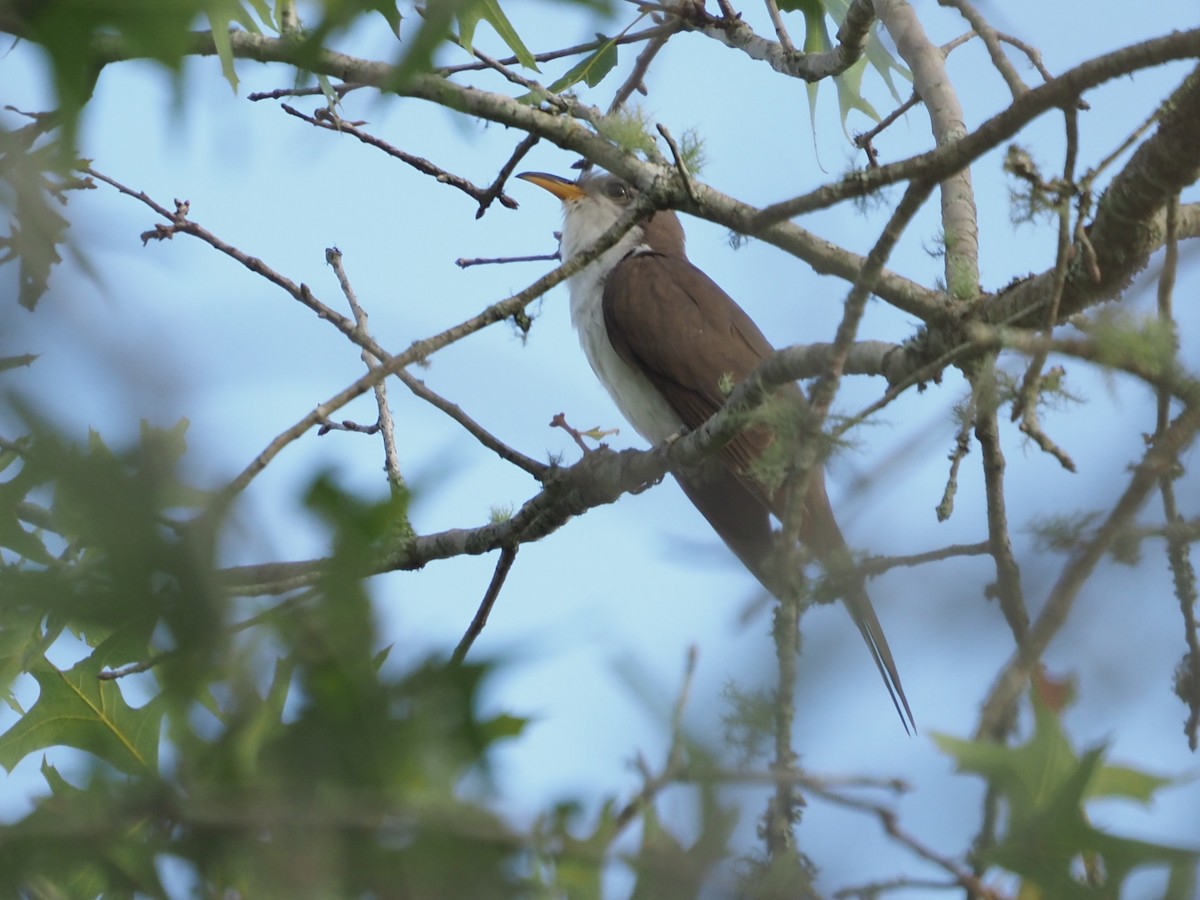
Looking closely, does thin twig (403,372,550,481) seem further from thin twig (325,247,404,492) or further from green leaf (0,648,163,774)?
green leaf (0,648,163,774)

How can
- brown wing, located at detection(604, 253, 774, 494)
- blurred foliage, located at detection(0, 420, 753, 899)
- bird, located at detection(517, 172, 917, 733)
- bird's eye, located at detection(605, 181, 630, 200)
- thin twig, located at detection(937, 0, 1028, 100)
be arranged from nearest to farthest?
blurred foliage, located at detection(0, 420, 753, 899)
thin twig, located at detection(937, 0, 1028, 100)
bird, located at detection(517, 172, 917, 733)
brown wing, located at detection(604, 253, 774, 494)
bird's eye, located at detection(605, 181, 630, 200)

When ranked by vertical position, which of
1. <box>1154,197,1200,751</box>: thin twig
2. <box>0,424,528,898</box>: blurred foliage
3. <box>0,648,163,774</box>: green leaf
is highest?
<box>1154,197,1200,751</box>: thin twig

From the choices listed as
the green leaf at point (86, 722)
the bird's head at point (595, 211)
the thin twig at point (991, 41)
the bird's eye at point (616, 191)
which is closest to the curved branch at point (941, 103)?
the thin twig at point (991, 41)

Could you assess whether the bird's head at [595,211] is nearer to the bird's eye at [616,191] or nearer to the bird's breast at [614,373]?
the bird's eye at [616,191]

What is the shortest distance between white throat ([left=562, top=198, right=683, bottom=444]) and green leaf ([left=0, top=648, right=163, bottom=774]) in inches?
124

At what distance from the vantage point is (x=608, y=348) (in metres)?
5.93

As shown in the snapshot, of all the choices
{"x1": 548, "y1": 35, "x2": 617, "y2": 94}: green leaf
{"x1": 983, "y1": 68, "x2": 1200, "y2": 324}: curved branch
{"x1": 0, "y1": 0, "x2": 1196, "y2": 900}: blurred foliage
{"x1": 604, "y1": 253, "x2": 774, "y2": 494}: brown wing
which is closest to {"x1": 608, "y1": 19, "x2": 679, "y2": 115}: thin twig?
{"x1": 548, "y1": 35, "x2": 617, "y2": 94}: green leaf

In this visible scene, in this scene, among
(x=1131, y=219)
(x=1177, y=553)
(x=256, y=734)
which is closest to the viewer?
(x=256, y=734)

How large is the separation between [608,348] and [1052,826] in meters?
4.42

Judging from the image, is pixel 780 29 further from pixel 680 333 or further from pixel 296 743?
pixel 296 743

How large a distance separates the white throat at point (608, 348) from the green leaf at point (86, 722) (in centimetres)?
316

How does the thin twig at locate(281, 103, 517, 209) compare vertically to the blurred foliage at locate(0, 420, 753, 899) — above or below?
above

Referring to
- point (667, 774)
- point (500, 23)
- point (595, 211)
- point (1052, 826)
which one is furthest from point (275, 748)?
point (595, 211)

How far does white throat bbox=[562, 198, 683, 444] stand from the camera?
575cm
